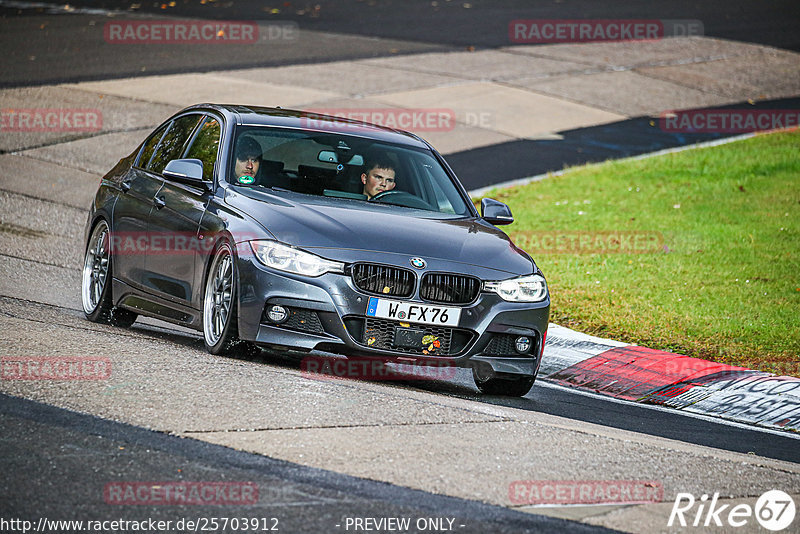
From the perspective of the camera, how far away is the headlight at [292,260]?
24.5ft

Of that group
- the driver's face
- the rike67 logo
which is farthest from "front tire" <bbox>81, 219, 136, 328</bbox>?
the rike67 logo

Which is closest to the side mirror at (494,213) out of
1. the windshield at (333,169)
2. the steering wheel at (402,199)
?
the windshield at (333,169)

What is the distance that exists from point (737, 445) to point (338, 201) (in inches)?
118

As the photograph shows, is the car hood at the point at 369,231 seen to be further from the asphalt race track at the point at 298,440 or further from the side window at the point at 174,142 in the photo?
the side window at the point at 174,142

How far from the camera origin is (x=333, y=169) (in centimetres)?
875

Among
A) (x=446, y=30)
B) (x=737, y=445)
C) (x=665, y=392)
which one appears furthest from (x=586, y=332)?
(x=446, y=30)

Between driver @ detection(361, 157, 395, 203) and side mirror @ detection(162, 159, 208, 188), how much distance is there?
1.13 m

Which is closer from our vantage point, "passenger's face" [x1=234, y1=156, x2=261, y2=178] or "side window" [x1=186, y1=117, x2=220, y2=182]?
"passenger's face" [x1=234, y1=156, x2=261, y2=178]

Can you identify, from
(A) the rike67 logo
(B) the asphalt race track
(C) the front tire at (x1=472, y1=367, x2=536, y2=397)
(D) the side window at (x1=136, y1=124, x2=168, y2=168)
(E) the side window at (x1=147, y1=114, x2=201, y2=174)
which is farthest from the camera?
(D) the side window at (x1=136, y1=124, x2=168, y2=168)

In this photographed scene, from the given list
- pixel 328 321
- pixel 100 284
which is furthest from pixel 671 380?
pixel 100 284

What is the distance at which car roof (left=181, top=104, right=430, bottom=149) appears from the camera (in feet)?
29.5

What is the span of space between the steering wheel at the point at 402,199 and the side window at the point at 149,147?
2.04m

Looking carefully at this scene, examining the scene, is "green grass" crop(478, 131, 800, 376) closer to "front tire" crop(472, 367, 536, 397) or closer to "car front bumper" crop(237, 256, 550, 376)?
"front tire" crop(472, 367, 536, 397)

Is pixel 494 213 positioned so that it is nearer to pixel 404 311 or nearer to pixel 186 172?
pixel 404 311
